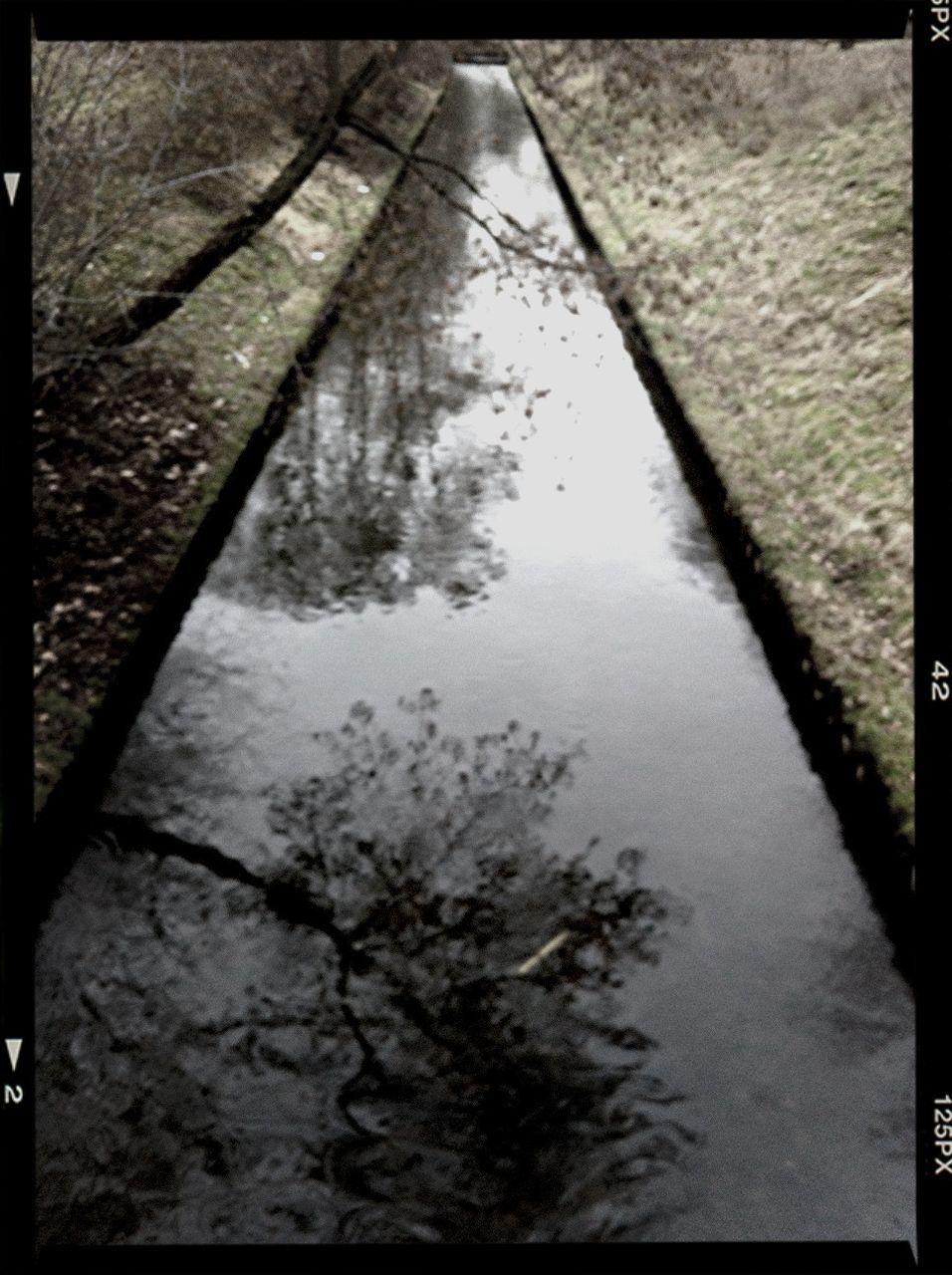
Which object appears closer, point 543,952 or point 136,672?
point 543,952

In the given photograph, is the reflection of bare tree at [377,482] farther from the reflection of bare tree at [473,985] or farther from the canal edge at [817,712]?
the reflection of bare tree at [473,985]

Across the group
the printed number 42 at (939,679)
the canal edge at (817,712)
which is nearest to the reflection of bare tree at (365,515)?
the canal edge at (817,712)

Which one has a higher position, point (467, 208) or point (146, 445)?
point (467, 208)

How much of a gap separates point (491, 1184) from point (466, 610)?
455cm

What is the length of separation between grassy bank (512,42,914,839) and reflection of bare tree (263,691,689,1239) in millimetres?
1916

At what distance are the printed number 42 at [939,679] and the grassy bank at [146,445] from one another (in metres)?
4.43

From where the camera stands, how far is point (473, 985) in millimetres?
5438

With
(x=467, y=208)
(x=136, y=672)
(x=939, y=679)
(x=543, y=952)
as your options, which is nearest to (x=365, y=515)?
(x=467, y=208)

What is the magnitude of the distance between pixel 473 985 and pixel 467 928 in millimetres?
361

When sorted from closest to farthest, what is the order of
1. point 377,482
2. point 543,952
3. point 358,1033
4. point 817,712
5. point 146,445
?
point 358,1033, point 543,952, point 817,712, point 146,445, point 377,482

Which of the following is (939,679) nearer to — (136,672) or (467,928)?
(467,928)

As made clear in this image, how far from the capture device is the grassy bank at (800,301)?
7977mm

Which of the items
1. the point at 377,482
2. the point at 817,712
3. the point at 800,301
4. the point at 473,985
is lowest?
the point at 473,985

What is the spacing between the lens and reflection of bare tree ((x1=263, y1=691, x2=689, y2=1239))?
180 inches
